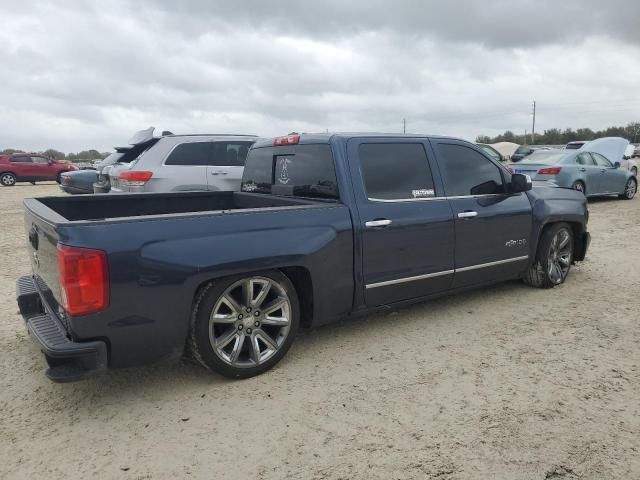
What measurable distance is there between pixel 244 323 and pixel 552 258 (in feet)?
12.4

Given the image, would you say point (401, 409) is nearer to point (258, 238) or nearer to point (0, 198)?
point (258, 238)

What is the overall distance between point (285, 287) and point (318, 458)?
1278 millimetres

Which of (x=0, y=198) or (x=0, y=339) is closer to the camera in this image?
(x=0, y=339)

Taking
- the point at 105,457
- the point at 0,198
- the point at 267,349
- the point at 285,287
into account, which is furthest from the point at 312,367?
the point at 0,198

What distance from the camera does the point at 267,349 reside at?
12.0ft

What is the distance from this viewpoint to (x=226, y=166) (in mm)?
8508

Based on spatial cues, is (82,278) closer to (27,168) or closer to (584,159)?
(584,159)

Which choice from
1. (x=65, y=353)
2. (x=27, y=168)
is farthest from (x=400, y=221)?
(x=27, y=168)

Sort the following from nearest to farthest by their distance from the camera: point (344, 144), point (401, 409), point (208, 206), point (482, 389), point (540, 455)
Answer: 1. point (540, 455)
2. point (401, 409)
3. point (482, 389)
4. point (344, 144)
5. point (208, 206)

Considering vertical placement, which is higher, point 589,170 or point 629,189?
point 589,170

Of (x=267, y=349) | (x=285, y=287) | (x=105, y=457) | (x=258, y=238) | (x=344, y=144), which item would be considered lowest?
(x=105, y=457)

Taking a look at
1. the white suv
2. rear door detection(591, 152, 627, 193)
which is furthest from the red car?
rear door detection(591, 152, 627, 193)

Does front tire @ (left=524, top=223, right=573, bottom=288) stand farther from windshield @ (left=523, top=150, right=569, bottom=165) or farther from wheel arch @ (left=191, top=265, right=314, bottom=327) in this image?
windshield @ (left=523, top=150, right=569, bottom=165)

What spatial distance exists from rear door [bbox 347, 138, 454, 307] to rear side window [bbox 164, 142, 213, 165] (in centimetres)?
470
